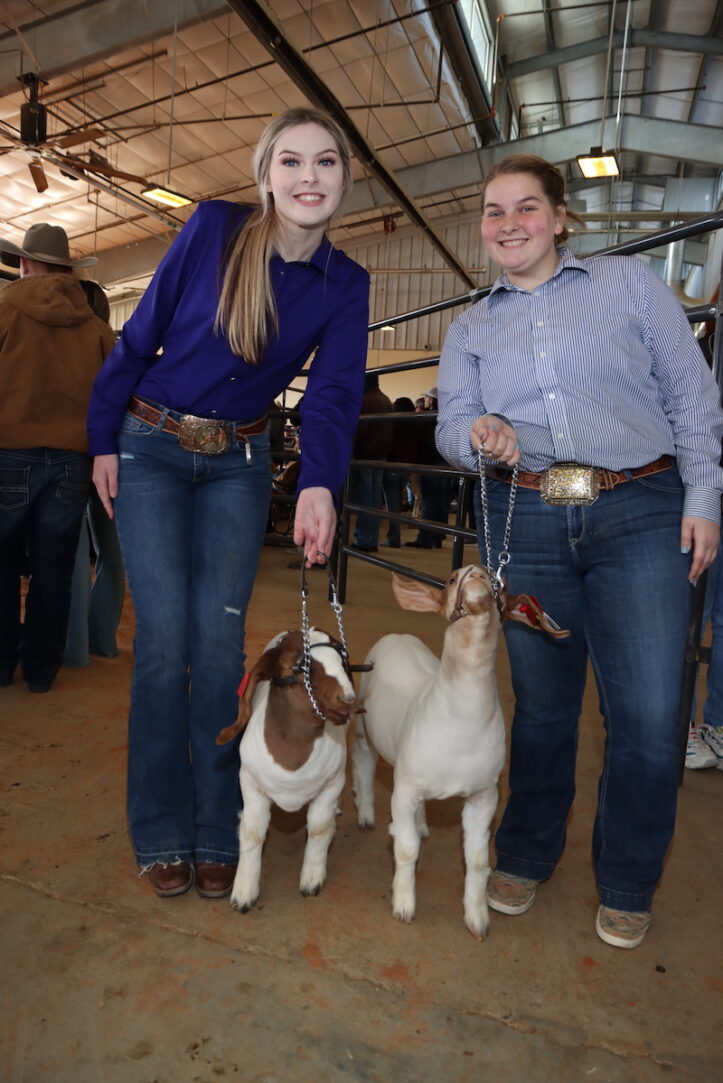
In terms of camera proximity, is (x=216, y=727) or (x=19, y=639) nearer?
(x=216, y=727)

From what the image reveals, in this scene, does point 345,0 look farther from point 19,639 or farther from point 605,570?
point 605,570

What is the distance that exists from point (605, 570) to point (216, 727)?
95 cm

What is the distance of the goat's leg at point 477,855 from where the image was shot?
178 centimetres

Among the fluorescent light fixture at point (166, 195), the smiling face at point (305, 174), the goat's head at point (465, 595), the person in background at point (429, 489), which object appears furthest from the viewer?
the fluorescent light fixture at point (166, 195)

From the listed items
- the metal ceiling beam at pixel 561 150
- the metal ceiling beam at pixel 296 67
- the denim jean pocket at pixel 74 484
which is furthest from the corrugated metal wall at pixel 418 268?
the denim jean pocket at pixel 74 484

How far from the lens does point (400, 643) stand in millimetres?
2252

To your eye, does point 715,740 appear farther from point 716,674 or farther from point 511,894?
point 511,894

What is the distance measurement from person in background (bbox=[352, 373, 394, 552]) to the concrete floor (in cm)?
422

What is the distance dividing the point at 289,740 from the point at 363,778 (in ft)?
1.95

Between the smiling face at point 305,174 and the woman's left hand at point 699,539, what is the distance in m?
1.02

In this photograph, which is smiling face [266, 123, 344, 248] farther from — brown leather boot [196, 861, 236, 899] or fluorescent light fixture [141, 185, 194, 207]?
fluorescent light fixture [141, 185, 194, 207]

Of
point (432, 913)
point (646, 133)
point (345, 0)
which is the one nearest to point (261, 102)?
point (345, 0)

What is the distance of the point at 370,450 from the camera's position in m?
6.76

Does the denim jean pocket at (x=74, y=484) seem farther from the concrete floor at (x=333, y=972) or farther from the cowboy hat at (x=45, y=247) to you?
the concrete floor at (x=333, y=972)
